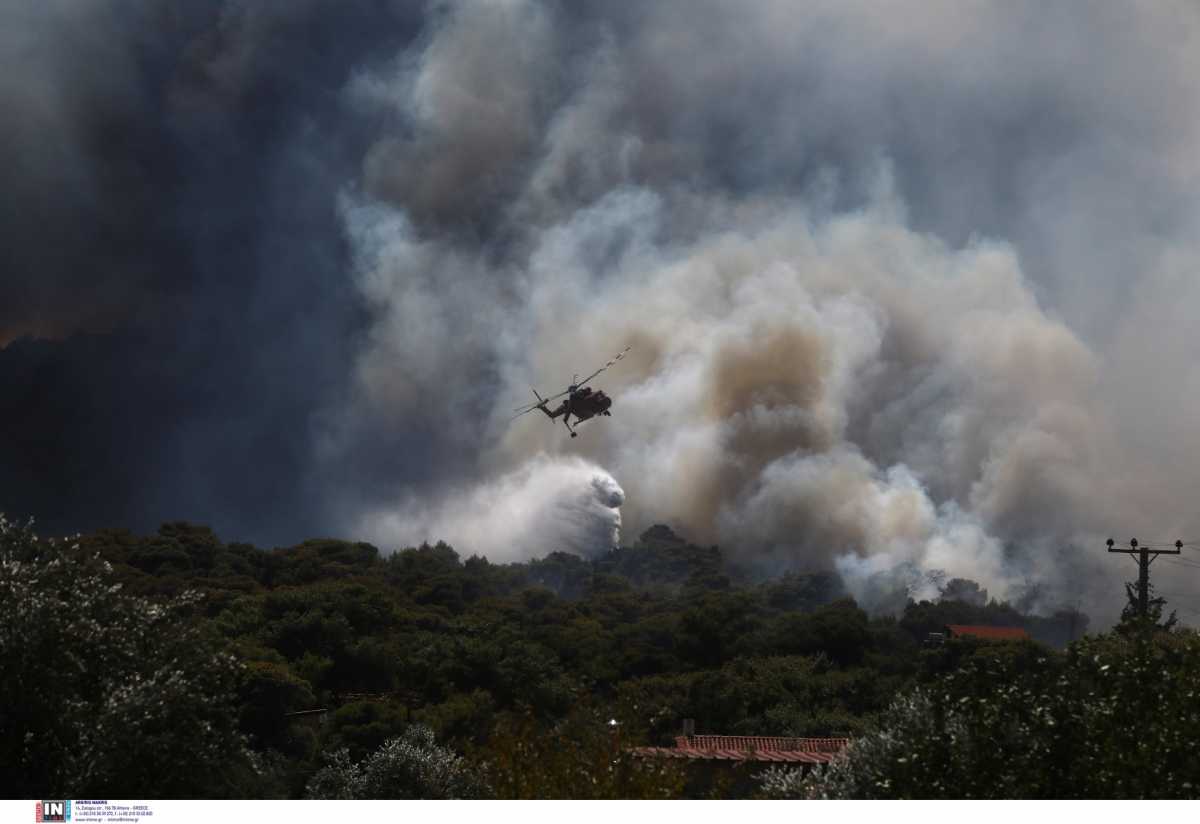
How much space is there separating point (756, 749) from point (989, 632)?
107 ft

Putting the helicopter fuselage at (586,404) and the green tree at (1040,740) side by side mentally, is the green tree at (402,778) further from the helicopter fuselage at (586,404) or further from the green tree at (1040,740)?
the helicopter fuselage at (586,404)

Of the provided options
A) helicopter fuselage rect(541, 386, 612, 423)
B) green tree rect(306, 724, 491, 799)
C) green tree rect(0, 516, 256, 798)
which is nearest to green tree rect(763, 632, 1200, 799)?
green tree rect(0, 516, 256, 798)

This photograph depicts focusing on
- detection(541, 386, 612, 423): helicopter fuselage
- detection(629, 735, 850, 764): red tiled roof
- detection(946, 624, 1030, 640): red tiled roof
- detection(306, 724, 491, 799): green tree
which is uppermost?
detection(541, 386, 612, 423): helicopter fuselage

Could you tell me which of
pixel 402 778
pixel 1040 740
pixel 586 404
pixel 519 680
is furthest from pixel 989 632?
pixel 1040 740

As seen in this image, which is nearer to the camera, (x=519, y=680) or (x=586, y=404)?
(x=519, y=680)

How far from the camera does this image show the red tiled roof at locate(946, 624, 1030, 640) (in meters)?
57.2

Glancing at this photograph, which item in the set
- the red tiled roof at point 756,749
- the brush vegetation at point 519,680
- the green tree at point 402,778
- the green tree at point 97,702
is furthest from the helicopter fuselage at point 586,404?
the green tree at point 97,702

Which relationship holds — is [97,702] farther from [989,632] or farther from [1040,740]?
[989,632]

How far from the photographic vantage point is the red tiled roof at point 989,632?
57188mm

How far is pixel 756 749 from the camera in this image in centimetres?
3142

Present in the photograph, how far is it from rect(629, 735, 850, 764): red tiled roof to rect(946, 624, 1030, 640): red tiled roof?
2247 cm

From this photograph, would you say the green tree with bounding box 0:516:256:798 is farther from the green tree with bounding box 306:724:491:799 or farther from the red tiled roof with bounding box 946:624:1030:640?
A: the red tiled roof with bounding box 946:624:1030:640

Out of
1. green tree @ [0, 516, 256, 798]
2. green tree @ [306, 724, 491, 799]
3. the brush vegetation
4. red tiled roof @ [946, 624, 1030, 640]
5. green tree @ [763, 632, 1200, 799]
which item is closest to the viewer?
green tree @ [763, 632, 1200, 799]
